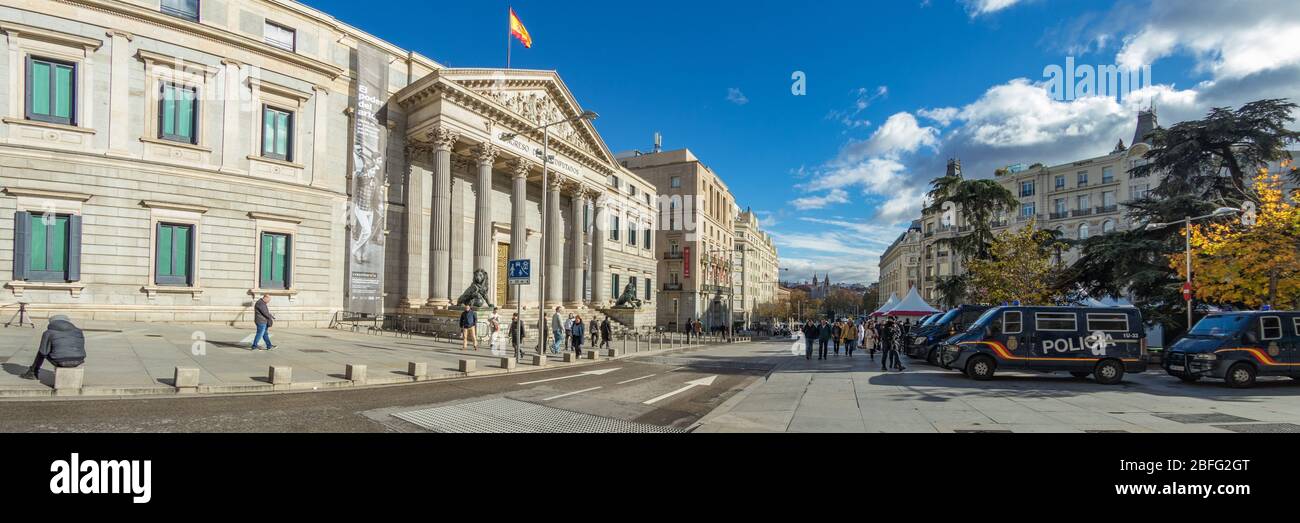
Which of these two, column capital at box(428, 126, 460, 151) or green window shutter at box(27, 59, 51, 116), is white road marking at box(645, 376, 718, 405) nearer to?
column capital at box(428, 126, 460, 151)

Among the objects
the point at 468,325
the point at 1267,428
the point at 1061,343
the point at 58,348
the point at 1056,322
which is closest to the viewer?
the point at 1267,428

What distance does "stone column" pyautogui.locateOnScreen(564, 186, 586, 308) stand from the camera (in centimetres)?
4084

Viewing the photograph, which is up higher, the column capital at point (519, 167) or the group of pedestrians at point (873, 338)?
the column capital at point (519, 167)

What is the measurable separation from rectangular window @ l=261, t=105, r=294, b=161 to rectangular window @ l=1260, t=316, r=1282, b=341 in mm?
33201

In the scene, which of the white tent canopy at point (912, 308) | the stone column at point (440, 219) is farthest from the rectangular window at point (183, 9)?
the white tent canopy at point (912, 308)

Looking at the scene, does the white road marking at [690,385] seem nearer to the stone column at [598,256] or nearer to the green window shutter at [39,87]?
the green window shutter at [39,87]

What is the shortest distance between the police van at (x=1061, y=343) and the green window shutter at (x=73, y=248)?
1124 inches

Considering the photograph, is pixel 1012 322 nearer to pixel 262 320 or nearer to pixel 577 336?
pixel 577 336

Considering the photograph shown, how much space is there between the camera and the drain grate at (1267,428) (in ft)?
23.9

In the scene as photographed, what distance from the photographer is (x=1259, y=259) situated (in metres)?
16.4

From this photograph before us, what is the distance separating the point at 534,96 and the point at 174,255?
68.8 ft

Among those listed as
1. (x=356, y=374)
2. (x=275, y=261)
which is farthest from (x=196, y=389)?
(x=275, y=261)

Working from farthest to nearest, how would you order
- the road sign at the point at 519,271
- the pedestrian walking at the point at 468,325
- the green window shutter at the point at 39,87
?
the pedestrian walking at the point at 468,325
the green window shutter at the point at 39,87
the road sign at the point at 519,271
